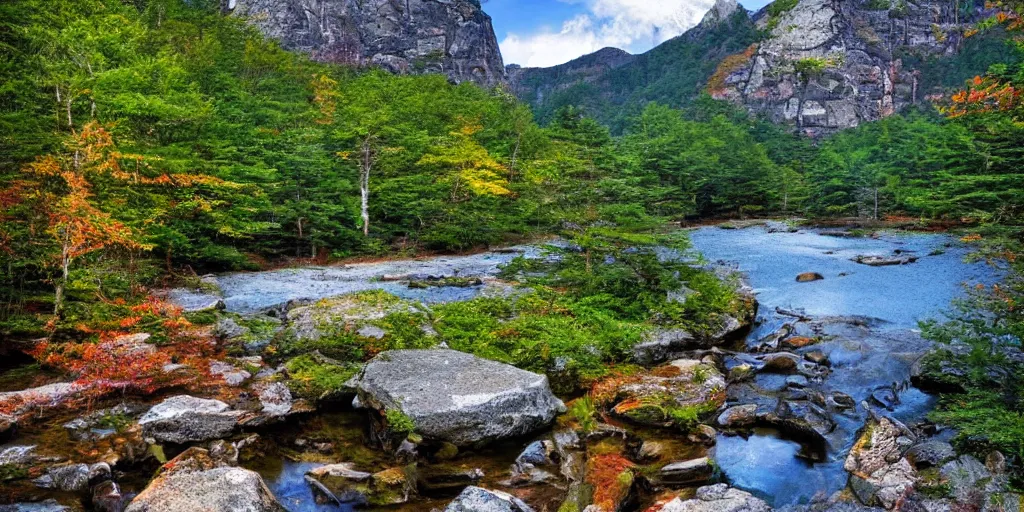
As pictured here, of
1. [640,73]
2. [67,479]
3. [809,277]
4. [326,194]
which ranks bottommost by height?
[809,277]

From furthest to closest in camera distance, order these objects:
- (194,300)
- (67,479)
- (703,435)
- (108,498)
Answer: (194,300), (703,435), (67,479), (108,498)

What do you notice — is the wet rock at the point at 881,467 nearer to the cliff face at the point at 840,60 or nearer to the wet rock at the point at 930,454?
the wet rock at the point at 930,454

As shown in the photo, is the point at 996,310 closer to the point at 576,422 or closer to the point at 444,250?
the point at 576,422

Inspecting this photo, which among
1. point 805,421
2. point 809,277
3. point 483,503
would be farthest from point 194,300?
point 809,277

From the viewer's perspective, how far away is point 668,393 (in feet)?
32.2

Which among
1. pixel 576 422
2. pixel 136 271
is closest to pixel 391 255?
pixel 136 271

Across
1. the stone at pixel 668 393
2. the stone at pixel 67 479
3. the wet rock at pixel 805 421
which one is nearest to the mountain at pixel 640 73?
the stone at pixel 668 393

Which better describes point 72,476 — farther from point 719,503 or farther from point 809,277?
point 809,277

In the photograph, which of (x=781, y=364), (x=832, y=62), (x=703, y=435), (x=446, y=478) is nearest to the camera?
(x=446, y=478)

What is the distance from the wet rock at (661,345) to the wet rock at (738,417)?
2.47 metres

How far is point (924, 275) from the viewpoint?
2070 centimetres

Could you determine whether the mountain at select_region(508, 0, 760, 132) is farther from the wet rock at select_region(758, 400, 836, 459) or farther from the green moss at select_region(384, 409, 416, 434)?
the green moss at select_region(384, 409, 416, 434)

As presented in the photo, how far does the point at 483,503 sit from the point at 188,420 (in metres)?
4.59

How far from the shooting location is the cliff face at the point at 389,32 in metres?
83.9
